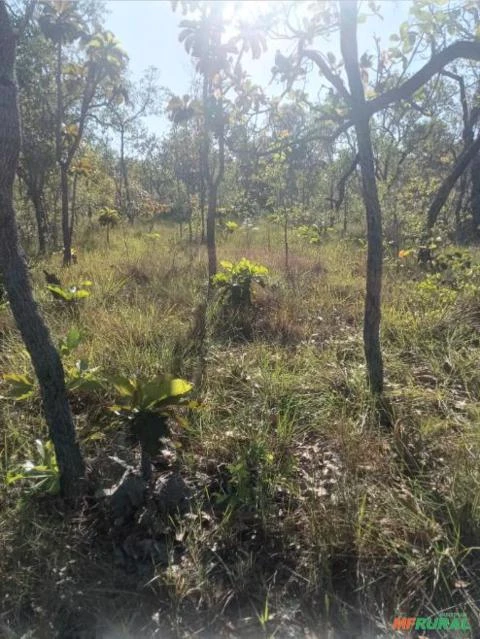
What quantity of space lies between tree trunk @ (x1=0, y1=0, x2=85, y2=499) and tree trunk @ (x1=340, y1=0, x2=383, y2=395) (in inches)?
81.2

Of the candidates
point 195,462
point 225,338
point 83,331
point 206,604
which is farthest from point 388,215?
point 206,604

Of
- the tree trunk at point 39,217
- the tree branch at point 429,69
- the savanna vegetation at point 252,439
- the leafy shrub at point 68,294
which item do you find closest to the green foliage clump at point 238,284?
the savanna vegetation at point 252,439

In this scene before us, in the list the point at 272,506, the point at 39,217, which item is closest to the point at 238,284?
the point at 272,506

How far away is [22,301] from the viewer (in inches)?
77.4

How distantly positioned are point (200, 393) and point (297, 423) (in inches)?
32.2

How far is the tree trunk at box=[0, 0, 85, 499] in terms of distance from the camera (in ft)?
5.82

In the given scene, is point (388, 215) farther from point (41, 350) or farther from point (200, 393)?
point (41, 350)

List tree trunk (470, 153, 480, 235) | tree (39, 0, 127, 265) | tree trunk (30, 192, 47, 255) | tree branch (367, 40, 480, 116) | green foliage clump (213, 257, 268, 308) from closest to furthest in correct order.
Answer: tree branch (367, 40, 480, 116) → green foliage clump (213, 257, 268, 308) → tree (39, 0, 127, 265) → tree trunk (470, 153, 480, 235) → tree trunk (30, 192, 47, 255)

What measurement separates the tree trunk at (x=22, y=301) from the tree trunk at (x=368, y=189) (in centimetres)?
206

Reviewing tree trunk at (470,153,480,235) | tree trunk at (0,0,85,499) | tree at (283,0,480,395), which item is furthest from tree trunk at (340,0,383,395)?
tree trunk at (470,153,480,235)

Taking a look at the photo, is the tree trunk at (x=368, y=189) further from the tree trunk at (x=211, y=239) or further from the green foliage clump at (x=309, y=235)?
the green foliage clump at (x=309, y=235)

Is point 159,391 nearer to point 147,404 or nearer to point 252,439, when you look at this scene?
point 147,404

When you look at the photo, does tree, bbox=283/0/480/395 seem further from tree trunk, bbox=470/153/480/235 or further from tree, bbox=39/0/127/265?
tree trunk, bbox=470/153/480/235

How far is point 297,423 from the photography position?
9.61 ft
